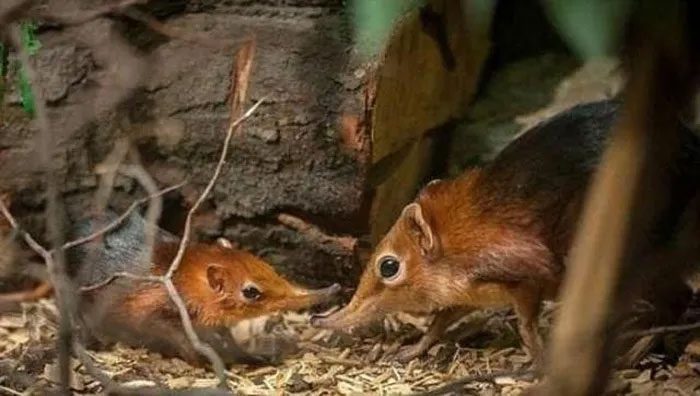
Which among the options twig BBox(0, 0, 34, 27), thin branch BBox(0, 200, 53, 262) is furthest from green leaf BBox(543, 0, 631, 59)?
thin branch BBox(0, 200, 53, 262)

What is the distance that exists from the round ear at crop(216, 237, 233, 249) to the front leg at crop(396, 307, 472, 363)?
0.63 m

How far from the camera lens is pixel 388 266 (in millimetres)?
4113

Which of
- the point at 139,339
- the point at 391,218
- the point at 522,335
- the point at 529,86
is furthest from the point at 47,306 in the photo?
the point at 529,86

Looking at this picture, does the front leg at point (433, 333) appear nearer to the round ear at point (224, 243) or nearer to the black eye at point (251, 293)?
the black eye at point (251, 293)

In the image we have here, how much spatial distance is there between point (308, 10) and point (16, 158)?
1.02m

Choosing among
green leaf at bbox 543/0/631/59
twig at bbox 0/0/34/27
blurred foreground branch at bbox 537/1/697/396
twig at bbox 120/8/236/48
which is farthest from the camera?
twig at bbox 120/8/236/48

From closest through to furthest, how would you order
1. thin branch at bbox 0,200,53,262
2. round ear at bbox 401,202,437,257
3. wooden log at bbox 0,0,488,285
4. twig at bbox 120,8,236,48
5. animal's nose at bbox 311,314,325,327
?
thin branch at bbox 0,200,53,262, twig at bbox 120,8,236,48, wooden log at bbox 0,0,488,285, round ear at bbox 401,202,437,257, animal's nose at bbox 311,314,325,327

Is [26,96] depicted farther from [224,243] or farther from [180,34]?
[180,34]

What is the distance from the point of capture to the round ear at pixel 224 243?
4262mm

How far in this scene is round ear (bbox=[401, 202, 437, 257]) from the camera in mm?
4035

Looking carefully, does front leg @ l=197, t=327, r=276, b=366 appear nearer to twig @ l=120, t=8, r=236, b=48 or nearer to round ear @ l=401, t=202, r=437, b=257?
round ear @ l=401, t=202, r=437, b=257

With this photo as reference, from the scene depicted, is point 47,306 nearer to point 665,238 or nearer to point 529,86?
point 529,86

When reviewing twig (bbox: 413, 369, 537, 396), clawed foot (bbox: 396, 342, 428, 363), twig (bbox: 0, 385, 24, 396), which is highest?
twig (bbox: 413, 369, 537, 396)

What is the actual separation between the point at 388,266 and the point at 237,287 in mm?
485
